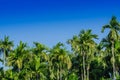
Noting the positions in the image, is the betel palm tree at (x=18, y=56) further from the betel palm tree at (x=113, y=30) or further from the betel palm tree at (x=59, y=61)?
the betel palm tree at (x=113, y=30)

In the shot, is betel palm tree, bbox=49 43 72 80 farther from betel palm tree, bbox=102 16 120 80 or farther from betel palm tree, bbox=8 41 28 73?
betel palm tree, bbox=102 16 120 80

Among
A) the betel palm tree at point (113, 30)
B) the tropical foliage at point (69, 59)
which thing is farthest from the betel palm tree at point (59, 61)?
the betel palm tree at point (113, 30)

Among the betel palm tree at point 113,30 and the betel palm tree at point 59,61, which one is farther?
the betel palm tree at point 59,61

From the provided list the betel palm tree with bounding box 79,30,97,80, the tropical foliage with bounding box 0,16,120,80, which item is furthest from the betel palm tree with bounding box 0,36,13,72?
the betel palm tree with bounding box 79,30,97,80

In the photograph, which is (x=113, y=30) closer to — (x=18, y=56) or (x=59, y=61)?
(x=59, y=61)

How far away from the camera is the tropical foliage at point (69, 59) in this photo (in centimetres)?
8325

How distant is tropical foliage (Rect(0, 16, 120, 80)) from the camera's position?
273 ft

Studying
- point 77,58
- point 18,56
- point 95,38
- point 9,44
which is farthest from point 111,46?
point 9,44

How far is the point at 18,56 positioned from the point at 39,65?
25.5 feet

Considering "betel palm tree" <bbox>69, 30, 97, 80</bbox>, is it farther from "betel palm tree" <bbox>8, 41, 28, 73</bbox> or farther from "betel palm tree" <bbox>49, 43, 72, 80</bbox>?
"betel palm tree" <bbox>8, 41, 28, 73</bbox>

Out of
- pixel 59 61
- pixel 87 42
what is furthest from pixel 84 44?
pixel 59 61

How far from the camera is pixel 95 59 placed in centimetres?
9469

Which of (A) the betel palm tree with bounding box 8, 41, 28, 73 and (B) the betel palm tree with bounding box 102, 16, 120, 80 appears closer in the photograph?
(B) the betel palm tree with bounding box 102, 16, 120, 80

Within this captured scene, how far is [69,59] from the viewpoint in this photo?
92.6m
